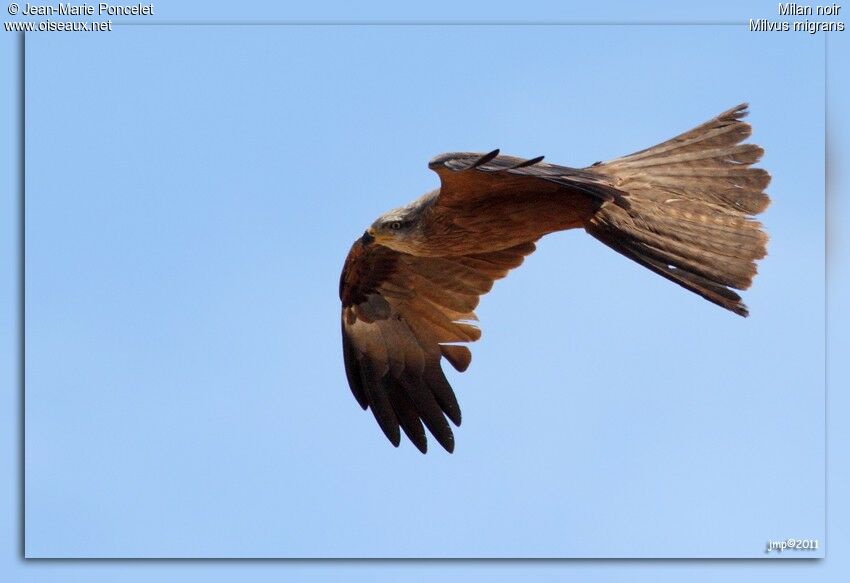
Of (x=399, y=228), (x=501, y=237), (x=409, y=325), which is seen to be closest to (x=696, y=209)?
(x=501, y=237)

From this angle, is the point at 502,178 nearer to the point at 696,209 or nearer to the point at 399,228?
the point at 399,228

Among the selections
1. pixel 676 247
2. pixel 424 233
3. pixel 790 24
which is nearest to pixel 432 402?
pixel 424 233

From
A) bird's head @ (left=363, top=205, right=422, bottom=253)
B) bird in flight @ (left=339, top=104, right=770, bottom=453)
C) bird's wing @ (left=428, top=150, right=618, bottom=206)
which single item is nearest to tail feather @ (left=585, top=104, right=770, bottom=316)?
bird in flight @ (left=339, top=104, right=770, bottom=453)

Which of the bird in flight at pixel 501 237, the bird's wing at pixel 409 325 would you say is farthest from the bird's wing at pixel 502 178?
the bird's wing at pixel 409 325

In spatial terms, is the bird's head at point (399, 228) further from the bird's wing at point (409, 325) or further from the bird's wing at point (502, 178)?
the bird's wing at point (409, 325)

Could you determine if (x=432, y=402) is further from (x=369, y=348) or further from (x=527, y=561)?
(x=527, y=561)

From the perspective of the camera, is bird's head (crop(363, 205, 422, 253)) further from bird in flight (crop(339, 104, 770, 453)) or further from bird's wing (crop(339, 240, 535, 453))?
bird's wing (crop(339, 240, 535, 453))

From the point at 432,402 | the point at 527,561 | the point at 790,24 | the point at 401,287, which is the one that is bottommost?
the point at 527,561
